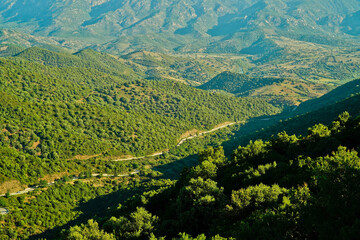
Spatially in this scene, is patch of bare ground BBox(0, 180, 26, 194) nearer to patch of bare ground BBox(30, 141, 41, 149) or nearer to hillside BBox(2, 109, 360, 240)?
hillside BBox(2, 109, 360, 240)

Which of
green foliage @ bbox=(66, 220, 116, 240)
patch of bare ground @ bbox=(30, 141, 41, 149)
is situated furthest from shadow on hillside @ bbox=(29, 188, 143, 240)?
patch of bare ground @ bbox=(30, 141, 41, 149)

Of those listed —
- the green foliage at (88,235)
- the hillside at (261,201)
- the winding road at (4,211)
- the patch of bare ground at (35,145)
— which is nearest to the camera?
the hillside at (261,201)

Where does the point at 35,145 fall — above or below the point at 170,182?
above

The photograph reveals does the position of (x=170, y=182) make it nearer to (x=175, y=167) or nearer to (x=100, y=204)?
(x=100, y=204)

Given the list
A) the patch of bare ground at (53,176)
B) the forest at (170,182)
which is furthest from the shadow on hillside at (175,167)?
the patch of bare ground at (53,176)

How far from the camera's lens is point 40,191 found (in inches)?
4323

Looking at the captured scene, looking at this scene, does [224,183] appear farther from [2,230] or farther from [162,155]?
[162,155]

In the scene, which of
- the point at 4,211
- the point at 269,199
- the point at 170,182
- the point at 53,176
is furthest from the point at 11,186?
the point at 269,199

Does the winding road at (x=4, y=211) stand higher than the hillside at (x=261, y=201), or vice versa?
the hillside at (x=261, y=201)

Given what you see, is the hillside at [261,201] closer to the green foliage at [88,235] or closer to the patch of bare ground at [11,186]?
the green foliage at [88,235]

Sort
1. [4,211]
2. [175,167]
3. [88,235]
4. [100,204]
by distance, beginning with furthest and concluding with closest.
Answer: [175,167]
[100,204]
[4,211]
[88,235]

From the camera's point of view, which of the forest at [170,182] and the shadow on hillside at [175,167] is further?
the shadow on hillside at [175,167]

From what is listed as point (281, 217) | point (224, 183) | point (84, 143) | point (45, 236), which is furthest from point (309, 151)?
point (84, 143)

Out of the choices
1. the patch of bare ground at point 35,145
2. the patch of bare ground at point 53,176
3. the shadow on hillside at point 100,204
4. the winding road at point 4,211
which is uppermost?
the patch of bare ground at point 35,145
